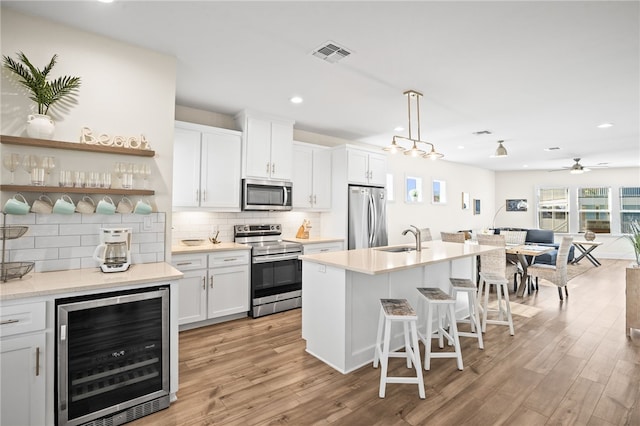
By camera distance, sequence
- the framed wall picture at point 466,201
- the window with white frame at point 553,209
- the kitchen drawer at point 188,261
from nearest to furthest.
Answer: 1. the kitchen drawer at point 188,261
2. the framed wall picture at point 466,201
3. the window with white frame at point 553,209

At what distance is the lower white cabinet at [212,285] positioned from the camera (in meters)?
3.55

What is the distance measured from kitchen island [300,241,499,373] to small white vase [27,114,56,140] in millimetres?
2148

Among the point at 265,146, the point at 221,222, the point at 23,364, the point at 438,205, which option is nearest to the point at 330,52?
the point at 265,146

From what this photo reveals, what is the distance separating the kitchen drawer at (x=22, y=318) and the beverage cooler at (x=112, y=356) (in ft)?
0.25

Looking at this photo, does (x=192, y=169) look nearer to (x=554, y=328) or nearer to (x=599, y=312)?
(x=554, y=328)

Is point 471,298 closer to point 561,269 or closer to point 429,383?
point 429,383

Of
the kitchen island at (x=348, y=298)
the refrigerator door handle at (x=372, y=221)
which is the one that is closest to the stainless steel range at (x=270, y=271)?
the kitchen island at (x=348, y=298)

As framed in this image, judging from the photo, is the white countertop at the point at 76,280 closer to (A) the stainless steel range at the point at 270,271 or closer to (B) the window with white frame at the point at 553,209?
(A) the stainless steel range at the point at 270,271

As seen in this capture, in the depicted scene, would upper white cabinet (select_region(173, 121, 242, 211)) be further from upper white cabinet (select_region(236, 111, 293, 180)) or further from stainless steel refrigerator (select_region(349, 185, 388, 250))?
stainless steel refrigerator (select_region(349, 185, 388, 250))

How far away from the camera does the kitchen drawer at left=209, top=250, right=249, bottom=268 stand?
3.74m

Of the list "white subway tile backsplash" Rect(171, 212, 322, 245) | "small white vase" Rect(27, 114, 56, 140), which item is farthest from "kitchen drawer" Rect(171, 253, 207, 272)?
"small white vase" Rect(27, 114, 56, 140)

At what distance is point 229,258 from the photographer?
3.88 m

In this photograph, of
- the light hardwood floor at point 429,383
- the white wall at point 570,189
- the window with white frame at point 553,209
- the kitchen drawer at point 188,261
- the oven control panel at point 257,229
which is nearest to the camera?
the light hardwood floor at point 429,383

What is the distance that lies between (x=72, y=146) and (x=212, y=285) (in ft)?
6.54
